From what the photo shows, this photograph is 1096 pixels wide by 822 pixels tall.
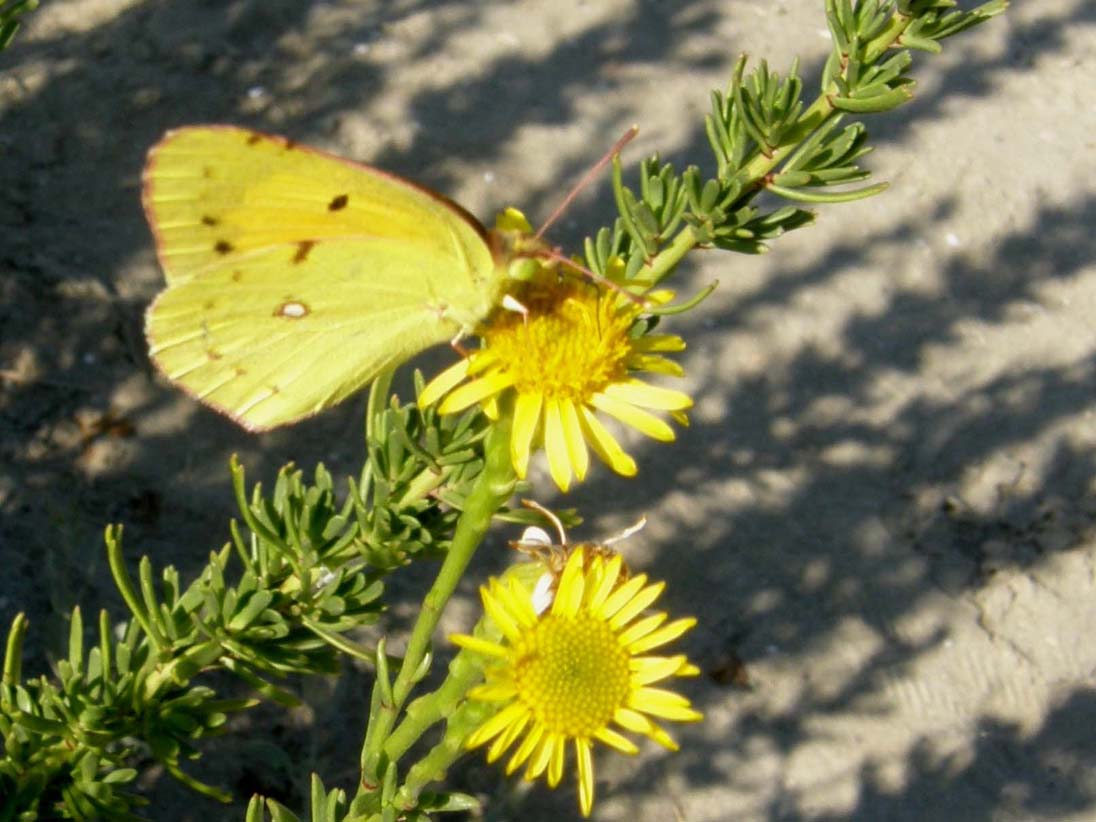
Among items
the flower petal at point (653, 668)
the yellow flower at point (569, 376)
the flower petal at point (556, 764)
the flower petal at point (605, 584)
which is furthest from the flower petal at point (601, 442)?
the flower petal at point (556, 764)

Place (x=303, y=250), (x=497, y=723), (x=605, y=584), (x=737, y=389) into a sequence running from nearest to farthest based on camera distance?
(x=497, y=723), (x=605, y=584), (x=303, y=250), (x=737, y=389)

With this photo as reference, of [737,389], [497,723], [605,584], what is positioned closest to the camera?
[497,723]

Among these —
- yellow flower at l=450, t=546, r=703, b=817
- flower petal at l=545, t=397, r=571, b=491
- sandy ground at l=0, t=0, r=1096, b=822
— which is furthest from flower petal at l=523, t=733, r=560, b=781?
sandy ground at l=0, t=0, r=1096, b=822

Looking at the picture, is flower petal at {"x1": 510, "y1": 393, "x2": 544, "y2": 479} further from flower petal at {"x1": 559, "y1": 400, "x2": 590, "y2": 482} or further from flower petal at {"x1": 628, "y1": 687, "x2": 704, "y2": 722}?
flower petal at {"x1": 628, "y1": 687, "x2": 704, "y2": 722}

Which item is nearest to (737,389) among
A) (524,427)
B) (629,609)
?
(629,609)

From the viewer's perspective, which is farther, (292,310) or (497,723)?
(292,310)

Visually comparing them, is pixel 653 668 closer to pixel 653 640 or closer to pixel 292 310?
pixel 653 640

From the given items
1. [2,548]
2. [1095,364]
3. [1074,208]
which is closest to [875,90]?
[2,548]

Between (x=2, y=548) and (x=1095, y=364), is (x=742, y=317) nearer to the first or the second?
(x=1095, y=364)
